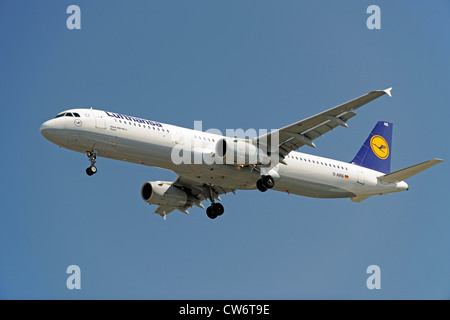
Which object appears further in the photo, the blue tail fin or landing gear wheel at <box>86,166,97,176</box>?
the blue tail fin

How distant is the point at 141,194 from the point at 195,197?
3.66 metres

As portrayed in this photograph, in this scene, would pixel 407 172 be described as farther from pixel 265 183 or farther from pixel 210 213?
pixel 210 213

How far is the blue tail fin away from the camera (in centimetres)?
4846

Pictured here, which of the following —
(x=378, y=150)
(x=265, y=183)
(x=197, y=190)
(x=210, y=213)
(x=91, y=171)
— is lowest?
(x=210, y=213)

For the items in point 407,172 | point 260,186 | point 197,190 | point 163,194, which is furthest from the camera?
point 197,190

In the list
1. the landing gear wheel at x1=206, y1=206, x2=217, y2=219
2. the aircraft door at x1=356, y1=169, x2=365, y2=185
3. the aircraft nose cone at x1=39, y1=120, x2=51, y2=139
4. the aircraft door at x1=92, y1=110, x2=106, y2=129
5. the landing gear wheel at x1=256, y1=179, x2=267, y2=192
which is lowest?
the landing gear wheel at x1=206, y1=206, x2=217, y2=219

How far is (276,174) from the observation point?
42.1 meters

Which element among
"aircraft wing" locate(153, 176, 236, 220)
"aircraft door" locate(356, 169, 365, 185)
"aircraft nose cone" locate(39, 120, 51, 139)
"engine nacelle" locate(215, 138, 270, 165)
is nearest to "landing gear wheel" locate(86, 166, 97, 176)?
"aircraft nose cone" locate(39, 120, 51, 139)

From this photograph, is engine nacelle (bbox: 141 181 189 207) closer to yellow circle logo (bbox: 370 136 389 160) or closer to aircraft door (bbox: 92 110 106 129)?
aircraft door (bbox: 92 110 106 129)

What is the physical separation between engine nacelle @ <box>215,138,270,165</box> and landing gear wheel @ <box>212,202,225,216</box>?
634cm

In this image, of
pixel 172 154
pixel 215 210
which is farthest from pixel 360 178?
pixel 172 154

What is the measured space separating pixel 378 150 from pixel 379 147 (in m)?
0.43

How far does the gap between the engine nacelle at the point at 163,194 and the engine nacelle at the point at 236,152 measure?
24.2 ft

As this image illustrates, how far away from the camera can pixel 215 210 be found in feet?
151
